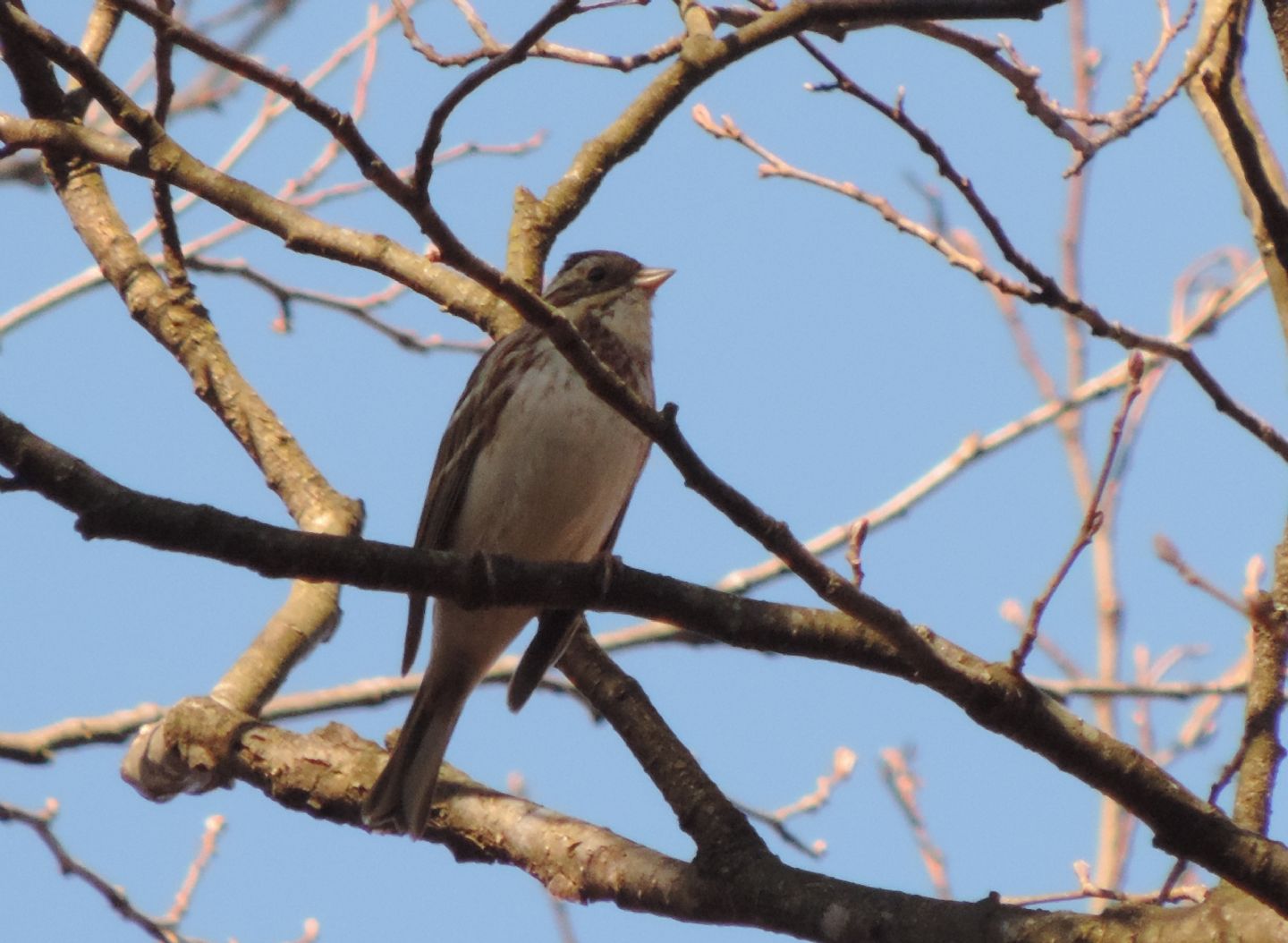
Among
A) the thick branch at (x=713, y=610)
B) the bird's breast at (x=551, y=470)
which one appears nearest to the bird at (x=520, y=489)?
the bird's breast at (x=551, y=470)

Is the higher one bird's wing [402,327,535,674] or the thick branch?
bird's wing [402,327,535,674]

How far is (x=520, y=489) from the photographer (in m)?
5.04

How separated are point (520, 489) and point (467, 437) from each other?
1.20ft

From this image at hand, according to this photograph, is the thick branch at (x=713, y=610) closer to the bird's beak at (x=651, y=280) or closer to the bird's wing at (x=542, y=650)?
the bird's wing at (x=542, y=650)

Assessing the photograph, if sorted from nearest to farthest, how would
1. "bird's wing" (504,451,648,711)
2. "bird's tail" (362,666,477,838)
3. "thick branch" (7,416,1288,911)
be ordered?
"thick branch" (7,416,1288,911) → "bird's tail" (362,666,477,838) → "bird's wing" (504,451,648,711)

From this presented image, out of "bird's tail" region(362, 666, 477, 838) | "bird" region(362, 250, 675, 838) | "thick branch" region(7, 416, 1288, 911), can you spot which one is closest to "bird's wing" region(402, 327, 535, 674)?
"bird" region(362, 250, 675, 838)

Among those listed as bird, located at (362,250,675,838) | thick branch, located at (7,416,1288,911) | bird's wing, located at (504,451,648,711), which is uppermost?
bird, located at (362,250,675,838)

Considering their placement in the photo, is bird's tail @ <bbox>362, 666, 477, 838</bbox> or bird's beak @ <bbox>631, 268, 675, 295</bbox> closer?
bird's tail @ <bbox>362, 666, 477, 838</bbox>

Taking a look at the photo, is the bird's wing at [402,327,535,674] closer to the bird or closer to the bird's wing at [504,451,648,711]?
the bird

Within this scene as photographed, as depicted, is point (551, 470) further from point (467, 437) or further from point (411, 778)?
point (411, 778)

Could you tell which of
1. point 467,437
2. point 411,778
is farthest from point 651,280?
point 411,778

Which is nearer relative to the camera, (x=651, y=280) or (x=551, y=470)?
(x=551, y=470)

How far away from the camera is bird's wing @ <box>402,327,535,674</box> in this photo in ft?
17.1

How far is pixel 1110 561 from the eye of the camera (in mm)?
8188
